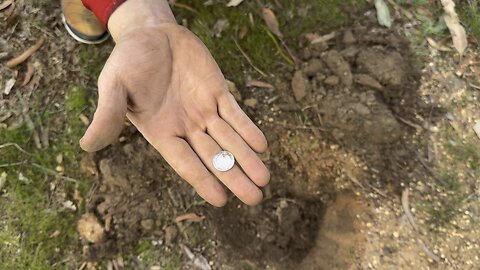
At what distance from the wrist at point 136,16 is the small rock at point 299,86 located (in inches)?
26.9

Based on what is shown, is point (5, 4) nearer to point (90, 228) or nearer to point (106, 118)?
point (90, 228)

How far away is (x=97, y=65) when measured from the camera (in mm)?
2771

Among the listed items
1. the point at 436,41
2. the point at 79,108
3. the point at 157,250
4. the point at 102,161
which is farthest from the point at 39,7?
the point at 436,41

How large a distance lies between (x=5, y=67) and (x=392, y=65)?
79.0 inches

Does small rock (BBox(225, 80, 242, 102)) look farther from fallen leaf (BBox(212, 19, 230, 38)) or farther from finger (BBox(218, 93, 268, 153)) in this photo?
finger (BBox(218, 93, 268, 153))

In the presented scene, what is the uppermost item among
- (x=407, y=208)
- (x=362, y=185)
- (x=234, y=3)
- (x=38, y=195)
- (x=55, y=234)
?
(x=234, y=3)

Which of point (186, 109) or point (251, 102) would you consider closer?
point (186, 109)

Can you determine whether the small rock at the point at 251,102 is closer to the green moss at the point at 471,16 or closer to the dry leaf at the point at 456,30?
the dry leaf at the point at 456,30

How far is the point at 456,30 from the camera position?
2.79 meters

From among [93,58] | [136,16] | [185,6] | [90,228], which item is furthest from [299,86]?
[90,228]

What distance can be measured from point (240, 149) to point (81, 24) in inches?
47.4

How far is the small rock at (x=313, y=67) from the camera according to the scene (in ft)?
8.81

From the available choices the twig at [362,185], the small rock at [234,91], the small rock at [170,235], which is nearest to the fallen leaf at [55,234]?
the small rock at [170,235]

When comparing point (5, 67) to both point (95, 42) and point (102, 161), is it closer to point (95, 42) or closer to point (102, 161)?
point (95, 42)
